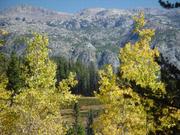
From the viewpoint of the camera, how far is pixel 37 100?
2447 centimetres

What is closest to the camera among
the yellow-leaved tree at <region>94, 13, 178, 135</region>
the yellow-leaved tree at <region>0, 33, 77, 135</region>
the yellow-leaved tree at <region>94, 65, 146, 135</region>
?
the yellow-leaved tree at <region>94, 13, 178, 135</region>

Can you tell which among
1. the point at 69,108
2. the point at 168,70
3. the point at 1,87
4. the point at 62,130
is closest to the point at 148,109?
the point at 168,70

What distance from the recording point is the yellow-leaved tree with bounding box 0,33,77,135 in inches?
935

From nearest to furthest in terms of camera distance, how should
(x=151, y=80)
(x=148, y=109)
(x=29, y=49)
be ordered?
(x=148, y=109) < (x=151, y=80) < (x=29, y=49)

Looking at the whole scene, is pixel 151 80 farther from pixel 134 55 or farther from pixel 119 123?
pixel 119 123

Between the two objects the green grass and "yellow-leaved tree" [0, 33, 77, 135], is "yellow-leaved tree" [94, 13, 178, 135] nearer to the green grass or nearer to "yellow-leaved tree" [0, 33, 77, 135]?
"yellow-leaved tree" [0, 33, 77, 135]

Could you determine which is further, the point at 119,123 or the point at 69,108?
the point at 69,108

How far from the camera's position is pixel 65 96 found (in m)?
25.2

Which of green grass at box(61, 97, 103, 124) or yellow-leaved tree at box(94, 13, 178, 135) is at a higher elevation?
yellow-leaved tree at box(94, 13, 178, 135)

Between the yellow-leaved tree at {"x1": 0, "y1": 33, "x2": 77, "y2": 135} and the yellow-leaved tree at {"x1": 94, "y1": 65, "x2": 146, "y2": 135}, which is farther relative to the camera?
the yellow-leaved tree at {"x1": 94, "y1": 65, "x2": 146, "y2": 135}

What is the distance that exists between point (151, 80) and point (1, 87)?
9.52m

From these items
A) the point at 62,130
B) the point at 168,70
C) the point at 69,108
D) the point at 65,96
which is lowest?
the point at 69,108

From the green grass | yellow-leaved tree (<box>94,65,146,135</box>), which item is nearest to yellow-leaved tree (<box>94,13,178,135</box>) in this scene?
yellow-leaved tree (<box>94,65,146,135</box>)

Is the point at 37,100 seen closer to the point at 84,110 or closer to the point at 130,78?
the point at 130,78
